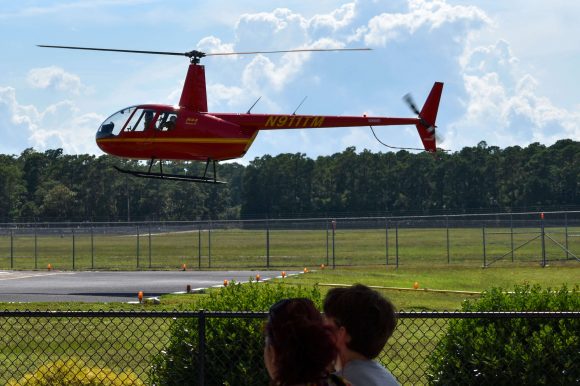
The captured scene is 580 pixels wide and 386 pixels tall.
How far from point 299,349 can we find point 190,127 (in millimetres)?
23318

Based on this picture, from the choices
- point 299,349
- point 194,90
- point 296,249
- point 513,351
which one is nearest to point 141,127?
point 194,90

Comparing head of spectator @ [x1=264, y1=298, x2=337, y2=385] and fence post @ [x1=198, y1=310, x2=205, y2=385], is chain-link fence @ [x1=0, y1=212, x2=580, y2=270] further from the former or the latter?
head of spectator @ [x1=264, y1=298, x2=337, y2=385]

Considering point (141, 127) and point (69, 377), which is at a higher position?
point (141, 127)

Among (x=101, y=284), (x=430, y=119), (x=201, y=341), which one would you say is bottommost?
(x=101, y=284)

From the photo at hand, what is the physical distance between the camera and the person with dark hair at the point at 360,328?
498cm

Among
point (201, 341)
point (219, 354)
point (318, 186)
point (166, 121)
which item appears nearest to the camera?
point (201, 341)

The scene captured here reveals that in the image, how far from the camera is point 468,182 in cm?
14025

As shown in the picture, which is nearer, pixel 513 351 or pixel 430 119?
pixel 513 351

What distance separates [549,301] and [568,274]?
2453 centimetres

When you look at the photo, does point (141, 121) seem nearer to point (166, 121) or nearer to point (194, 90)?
point (166, 121)

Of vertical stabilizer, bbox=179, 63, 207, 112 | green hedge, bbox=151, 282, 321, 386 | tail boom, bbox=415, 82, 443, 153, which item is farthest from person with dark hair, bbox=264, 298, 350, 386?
tail boom, bbox=415, 82, 443, 153

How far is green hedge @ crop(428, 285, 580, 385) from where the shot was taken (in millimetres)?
9430

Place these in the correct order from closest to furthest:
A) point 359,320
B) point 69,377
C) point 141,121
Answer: point 359,320 → point 69,377 → point 141,121

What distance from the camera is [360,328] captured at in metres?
4.98
